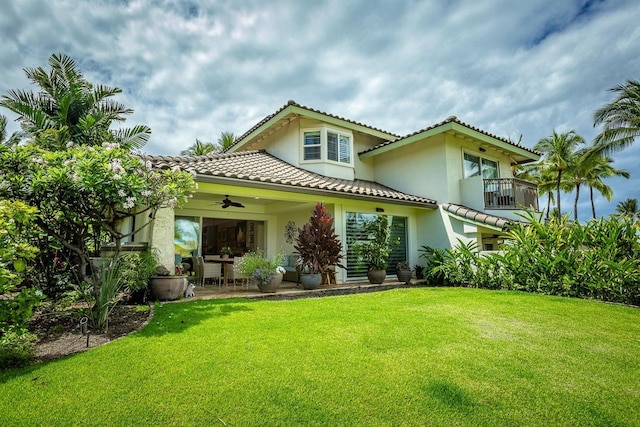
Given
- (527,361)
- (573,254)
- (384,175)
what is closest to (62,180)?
(527,361)

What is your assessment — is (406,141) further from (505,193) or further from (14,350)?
(14,350)

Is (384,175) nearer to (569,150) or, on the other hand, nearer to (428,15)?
(428,15)

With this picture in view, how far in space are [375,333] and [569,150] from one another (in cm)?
3303

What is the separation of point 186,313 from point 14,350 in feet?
8.21

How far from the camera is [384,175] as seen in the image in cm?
1537

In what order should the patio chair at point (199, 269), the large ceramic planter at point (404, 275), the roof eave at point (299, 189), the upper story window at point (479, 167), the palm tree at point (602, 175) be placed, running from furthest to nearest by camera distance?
the palm tree at point (602, 175), the upper story window at point (479, 167), the large ceramic planter at point (404, 275), the patio chair at point (199, 269), the roof eave at point (299, 189)

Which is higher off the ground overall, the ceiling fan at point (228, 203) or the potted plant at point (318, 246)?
the ceiling fan at point (228, 203)

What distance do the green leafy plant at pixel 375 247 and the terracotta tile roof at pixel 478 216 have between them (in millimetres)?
2872

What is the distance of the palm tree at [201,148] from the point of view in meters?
26.6

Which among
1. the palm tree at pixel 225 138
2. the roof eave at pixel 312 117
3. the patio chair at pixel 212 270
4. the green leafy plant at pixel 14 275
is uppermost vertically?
the palm tree at pixel 225 138

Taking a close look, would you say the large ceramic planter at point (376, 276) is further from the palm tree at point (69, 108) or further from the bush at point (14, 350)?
the palm tree at point (69, 108)

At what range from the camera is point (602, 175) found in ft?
109

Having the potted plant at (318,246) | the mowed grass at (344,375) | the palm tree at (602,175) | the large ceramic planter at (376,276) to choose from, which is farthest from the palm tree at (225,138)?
the palm tree at (602,175)

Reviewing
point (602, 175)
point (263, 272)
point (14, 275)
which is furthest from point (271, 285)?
point (602, 175)
